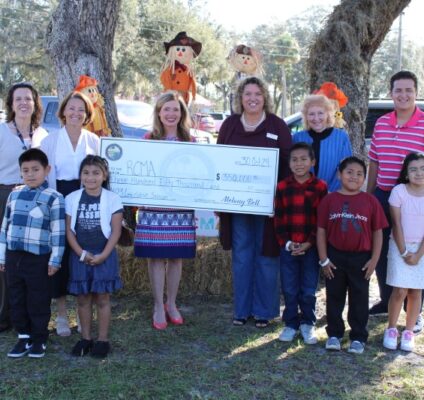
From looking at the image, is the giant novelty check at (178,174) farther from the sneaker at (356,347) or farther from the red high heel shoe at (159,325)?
the sneaker at (356,347)

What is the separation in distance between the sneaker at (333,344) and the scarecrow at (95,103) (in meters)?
2.93

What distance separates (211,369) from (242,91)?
2.24 metres

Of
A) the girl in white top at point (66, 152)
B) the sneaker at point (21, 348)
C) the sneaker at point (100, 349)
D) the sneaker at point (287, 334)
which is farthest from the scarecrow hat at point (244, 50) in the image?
the sneaker at point (21, 348)

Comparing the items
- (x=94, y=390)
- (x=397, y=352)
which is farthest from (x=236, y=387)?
(x=397, y=352)

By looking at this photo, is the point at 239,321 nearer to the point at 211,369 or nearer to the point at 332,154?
→ the point at 211,369

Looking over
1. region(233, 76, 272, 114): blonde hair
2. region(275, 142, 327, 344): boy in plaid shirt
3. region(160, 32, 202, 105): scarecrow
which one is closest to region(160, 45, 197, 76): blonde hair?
region(160, 32, 202, 105): scarecrow

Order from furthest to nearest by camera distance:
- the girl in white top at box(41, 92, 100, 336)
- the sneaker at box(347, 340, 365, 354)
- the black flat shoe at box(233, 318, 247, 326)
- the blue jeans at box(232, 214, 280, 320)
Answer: the black flat shoe at box(233, 318, 247, 326) < the blue jeans at box(232, 214, 280, 320) < the girl in white top at box(41, 92, 100, 336) < the sneaker at box(347, 340, 365, 354)

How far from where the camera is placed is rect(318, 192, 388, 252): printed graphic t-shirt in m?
3.97

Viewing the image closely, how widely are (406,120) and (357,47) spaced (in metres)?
2.45

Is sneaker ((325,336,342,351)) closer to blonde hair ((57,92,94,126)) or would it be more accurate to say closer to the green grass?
the green grass

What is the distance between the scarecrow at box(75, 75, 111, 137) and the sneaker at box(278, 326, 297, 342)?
2.62 m

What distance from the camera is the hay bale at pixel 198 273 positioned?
18.5 ft

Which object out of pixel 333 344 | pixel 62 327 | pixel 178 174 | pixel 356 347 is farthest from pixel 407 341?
pixel 62 327

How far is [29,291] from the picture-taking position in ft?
12.9
